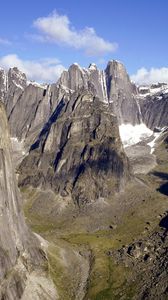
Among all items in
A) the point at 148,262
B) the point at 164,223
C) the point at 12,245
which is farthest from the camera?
the point at 164,223

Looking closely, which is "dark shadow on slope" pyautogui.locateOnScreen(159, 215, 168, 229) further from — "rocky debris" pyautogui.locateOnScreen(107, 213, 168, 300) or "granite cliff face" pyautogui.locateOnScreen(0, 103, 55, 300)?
"granite cliff face" pyautogui.locateOnScreen(0, 103, 55, 300)

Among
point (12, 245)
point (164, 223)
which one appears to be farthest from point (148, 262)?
point (12, 245)

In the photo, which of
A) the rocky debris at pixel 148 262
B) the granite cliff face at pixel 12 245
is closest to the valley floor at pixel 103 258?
the rocky debris at pixel 148 262

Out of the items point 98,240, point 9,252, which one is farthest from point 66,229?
point 9,252

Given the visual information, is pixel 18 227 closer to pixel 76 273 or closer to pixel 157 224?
pixel 76 273

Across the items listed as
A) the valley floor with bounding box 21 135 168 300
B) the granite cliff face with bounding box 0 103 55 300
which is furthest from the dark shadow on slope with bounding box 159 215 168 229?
the granite cliff face with bounding box 0 103 55 300

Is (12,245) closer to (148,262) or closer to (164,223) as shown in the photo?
(148,262)

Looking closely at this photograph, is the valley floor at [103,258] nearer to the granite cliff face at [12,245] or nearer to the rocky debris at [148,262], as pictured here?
the rocky debris at [148,262]
